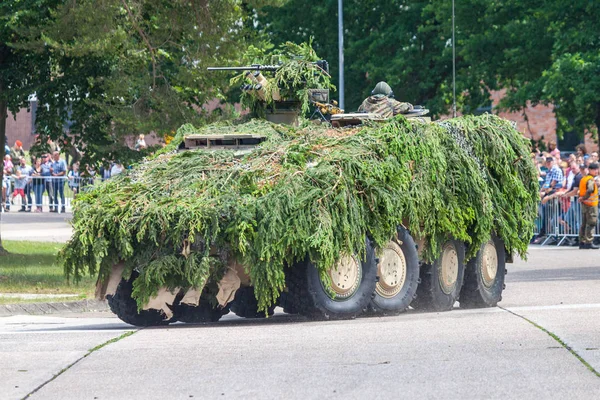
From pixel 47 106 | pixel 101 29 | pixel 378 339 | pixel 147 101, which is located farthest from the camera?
pixel 47 106

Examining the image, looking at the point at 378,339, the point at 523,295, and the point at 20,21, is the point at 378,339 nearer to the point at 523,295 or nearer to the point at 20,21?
the point at 523,295

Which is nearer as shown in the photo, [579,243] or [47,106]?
[47,106]

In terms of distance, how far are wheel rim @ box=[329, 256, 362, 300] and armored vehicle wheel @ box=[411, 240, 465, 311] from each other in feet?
4.49

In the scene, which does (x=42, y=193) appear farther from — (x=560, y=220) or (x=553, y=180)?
(x=560, y=220)

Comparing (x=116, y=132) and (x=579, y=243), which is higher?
(x=116, y=132)

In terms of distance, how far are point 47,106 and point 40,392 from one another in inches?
625

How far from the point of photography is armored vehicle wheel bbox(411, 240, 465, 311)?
47.3ft

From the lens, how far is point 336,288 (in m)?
13.1

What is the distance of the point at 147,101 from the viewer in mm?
22344

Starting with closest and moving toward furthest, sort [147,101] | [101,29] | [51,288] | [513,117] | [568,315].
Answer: [568,315], [51,288], [101,29], [147,101], [513,117]

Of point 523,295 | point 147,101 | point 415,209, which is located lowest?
point 523,295

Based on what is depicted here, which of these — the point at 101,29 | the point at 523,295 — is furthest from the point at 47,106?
the point at 523,295

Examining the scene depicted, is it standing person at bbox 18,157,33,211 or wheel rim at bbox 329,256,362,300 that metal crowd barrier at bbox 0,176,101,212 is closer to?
standing person at bbox 18,157,33,211

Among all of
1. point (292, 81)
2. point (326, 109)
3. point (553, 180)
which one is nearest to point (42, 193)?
point (553, 180)
